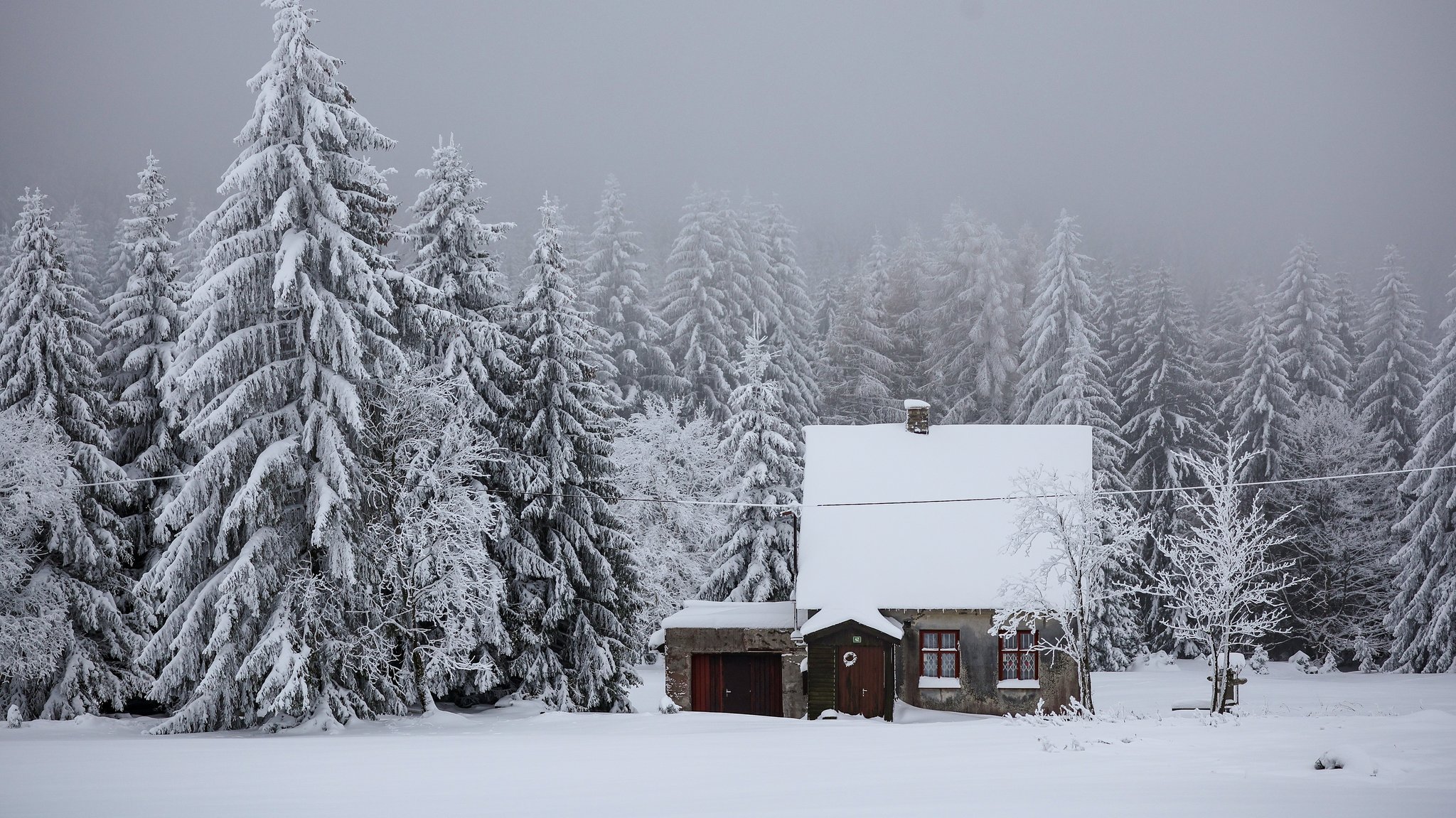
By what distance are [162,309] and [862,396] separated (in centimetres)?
3211

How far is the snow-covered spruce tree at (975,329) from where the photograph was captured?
53031 mm

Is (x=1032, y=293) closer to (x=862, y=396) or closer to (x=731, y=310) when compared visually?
(x=862, y=396)

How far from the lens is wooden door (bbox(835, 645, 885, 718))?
28.4m

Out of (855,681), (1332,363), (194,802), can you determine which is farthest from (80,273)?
(1332,363)

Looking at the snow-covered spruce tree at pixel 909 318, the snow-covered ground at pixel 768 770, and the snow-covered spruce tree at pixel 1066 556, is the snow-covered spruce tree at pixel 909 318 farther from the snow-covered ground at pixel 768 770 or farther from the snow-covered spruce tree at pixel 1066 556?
the snow-covered ground at pixel 768 770

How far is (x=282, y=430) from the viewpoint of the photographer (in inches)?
850

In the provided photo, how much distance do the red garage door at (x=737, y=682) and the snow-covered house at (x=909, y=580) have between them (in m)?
0.07

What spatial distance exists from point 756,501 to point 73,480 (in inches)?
778

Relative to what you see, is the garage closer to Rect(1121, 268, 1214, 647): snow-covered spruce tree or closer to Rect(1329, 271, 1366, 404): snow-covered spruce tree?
Rect(1121, 268, 1214, 647): snow-covered spruce tree

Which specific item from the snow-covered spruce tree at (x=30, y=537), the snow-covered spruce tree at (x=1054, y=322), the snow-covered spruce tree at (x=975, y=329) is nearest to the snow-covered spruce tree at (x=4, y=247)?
the snow-covered spruce tree at (x=30, y=537)

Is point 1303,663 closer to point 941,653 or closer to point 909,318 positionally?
point 941,653

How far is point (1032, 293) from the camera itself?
5847cm

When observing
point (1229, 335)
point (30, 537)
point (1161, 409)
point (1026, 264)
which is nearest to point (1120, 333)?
point (1161, 409)

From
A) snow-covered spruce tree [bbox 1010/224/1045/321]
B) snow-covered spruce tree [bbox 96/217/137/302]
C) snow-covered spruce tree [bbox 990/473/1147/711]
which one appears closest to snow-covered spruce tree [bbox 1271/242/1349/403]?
snow-covered spruce tree [bbox 1010/224/1045/321]
